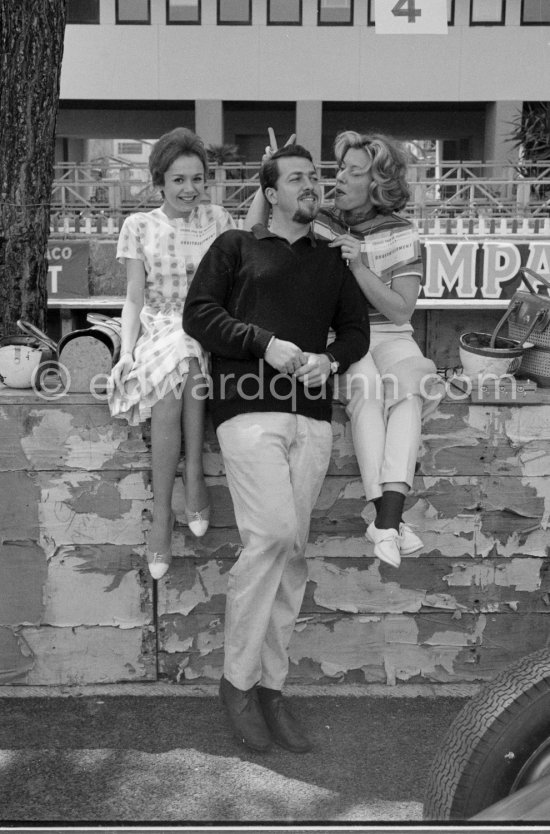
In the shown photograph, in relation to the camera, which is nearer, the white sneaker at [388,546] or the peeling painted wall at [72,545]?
the white sneaker at [388,546]

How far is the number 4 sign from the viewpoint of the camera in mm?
3164

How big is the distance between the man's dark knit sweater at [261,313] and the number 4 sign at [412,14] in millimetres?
830

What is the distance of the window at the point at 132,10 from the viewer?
69.1ft

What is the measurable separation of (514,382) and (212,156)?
57.3ft

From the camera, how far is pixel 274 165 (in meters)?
3.04

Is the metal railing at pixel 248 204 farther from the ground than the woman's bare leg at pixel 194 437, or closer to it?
farther from the ground

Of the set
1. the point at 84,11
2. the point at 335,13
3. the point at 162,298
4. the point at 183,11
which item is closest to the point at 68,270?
the point at 162,298

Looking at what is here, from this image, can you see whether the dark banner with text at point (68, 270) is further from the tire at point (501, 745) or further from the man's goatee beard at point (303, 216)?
the tire at point (501, 745)

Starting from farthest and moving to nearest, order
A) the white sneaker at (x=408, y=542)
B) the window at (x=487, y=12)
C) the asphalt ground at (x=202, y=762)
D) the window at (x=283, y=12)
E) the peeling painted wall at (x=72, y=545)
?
the window at (x=283, y=12) → the window at (x=487, y=12) → the peeling painted wall at (x=72, y=545) → the white sneaker at (x=408, y=542) → the asphalt ground at (x=202, y=762)

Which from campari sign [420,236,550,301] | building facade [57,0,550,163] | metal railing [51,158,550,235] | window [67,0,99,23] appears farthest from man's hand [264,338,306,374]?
window [67,0,99,23]

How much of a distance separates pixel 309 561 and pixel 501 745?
4.59 ft

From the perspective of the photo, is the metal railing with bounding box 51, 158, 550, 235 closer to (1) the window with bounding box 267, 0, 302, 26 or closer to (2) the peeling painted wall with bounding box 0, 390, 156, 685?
(1) the window with bounding box 267, 0, 302, 26

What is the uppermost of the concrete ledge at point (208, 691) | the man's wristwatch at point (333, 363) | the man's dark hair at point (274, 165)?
the man's dark hair at point (274, 165)

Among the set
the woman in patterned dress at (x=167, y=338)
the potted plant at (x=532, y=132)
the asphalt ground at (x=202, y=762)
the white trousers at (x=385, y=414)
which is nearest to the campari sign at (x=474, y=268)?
the woman in patterned dress at (x=167, y=338)
